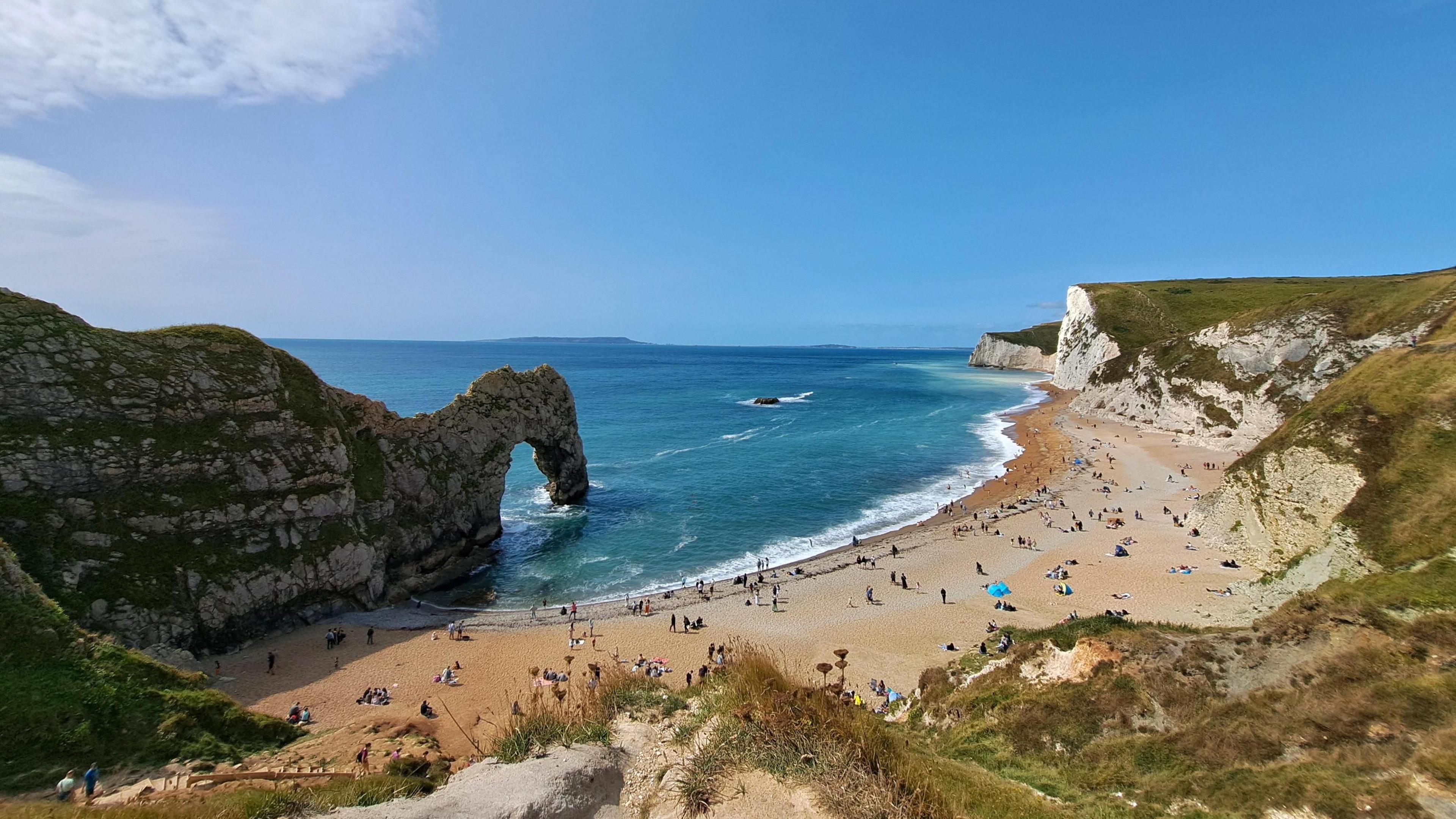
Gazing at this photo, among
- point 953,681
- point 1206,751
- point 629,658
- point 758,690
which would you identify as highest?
point 758,690

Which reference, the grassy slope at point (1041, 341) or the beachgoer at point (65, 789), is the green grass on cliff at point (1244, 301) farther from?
the beachgoer at point (65, 789)

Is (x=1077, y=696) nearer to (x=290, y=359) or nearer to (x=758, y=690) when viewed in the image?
(x=758, y=690)

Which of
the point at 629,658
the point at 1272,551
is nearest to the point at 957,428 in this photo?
the point at 1272,551

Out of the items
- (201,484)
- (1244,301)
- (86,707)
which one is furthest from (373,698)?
(1244,301)

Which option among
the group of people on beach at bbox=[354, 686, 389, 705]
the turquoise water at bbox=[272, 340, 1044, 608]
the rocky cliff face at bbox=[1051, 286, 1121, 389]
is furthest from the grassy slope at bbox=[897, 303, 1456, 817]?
the rocky cliff face at bbox=[1051, 286, 1121, 389]

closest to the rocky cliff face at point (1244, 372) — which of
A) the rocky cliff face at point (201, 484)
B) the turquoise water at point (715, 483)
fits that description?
the turquoise water at point (715, 483)

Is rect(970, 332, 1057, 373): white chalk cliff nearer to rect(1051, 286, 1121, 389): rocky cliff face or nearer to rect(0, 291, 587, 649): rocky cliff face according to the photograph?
rect(1051, 286, 1121, 389): rocky cliff face

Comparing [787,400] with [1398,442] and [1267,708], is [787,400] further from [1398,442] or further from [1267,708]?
[1267,708]
